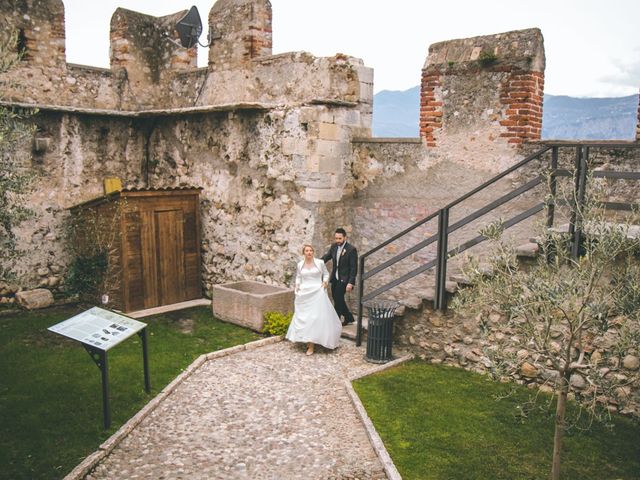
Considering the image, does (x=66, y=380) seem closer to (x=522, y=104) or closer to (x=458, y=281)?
(x=458, y=281)

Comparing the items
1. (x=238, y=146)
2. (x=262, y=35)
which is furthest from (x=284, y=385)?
(x=262, y=35)

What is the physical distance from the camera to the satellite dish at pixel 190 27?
39.7 feet

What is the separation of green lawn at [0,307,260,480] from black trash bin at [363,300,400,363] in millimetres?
2083

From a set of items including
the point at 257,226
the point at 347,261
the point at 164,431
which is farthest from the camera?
the point at 257,226

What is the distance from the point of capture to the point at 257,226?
10.6 m

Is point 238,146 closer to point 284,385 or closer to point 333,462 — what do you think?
point 284,385

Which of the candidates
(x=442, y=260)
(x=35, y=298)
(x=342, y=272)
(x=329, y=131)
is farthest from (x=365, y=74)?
(x=35, y=298)

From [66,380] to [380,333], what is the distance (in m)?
4.14

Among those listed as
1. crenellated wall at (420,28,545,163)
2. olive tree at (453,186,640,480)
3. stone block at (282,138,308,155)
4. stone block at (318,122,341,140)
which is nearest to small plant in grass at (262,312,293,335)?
stone block at (282,138,308,155)

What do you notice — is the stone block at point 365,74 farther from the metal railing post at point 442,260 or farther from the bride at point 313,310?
the metal railing post at point 442,260

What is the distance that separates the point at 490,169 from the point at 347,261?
2593 mm

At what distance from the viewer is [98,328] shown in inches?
251

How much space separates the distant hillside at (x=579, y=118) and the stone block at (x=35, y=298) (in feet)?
22.8

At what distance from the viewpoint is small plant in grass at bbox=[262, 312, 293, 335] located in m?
9.26
